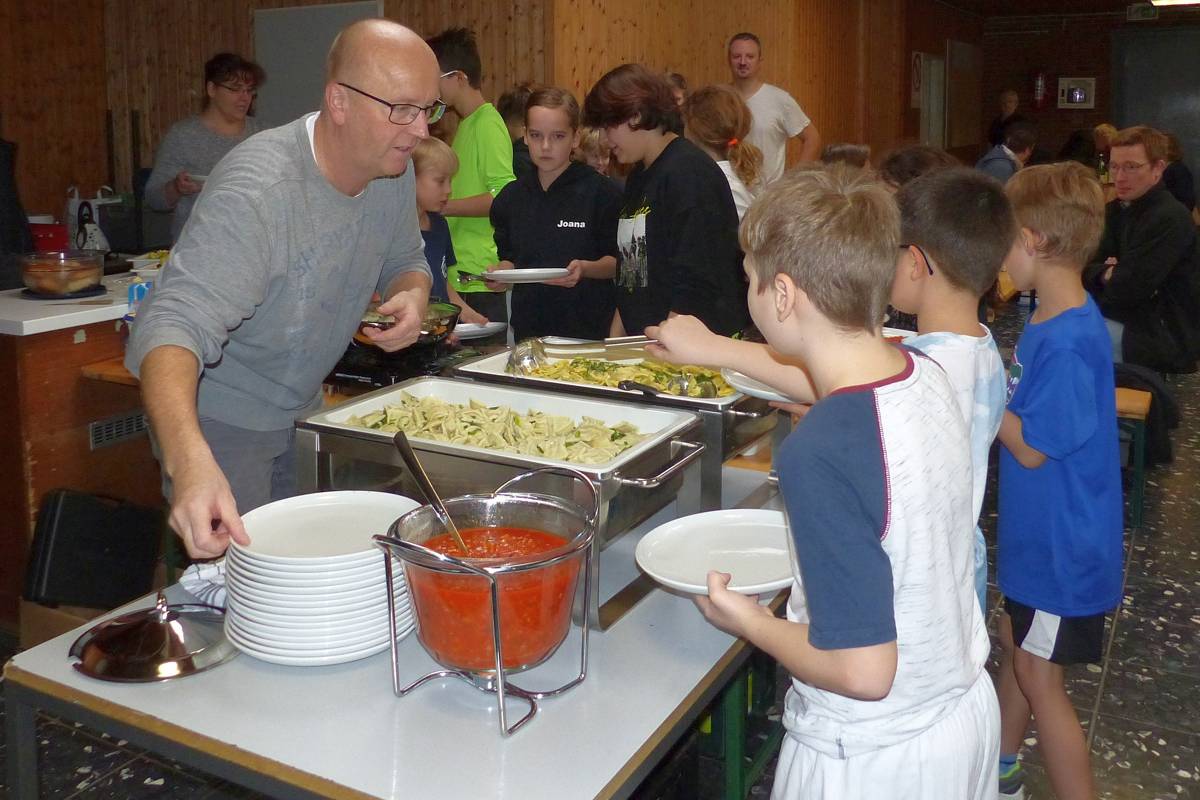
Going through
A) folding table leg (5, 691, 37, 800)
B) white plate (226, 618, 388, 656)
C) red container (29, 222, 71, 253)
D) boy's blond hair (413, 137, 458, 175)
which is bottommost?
folding table leg (5, 691, 37, 800)

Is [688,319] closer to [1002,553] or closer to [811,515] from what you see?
[811,515]

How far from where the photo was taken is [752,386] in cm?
172

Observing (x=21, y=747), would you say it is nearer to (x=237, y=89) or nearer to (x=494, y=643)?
(x=494, y=643)

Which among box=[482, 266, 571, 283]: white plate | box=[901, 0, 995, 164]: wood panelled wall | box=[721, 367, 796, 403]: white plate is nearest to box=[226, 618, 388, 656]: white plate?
box=[721, 367, 796, 403]: white plate

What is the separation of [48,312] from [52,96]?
5.56m

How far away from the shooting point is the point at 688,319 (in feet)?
5.33

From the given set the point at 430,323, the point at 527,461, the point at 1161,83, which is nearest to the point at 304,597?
the point at 527,461

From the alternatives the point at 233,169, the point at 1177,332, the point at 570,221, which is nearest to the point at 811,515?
the point at 233,169

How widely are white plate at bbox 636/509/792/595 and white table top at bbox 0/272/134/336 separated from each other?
2234 mm

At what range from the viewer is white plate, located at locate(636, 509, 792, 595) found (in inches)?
54.6

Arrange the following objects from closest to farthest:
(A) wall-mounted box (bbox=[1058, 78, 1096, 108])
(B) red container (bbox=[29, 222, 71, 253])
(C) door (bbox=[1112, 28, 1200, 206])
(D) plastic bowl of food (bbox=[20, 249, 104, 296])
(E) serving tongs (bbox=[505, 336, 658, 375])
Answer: (E) serving tongs (bbox=[505, 336, 658, 375])
(D) plastic bowl of food (bbox=[20, 249, 104, 296])
(B) red container (bbox=[29, 222, 71, 253])
(C) door (bbox=[1112, 28, 1200, 206])
(A) wall-mounted box (bbox=[1058, 78, 1096, 108])

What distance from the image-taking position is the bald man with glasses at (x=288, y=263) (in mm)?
1580

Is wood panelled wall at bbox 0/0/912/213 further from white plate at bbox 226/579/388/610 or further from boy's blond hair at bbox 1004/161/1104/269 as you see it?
white plate at bbox 226/579/388/610

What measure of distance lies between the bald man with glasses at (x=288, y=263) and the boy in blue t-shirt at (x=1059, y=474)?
43.4 inches
